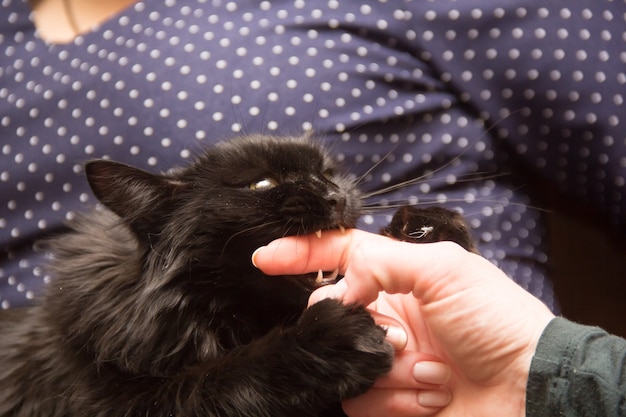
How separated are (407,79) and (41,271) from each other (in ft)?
3.76

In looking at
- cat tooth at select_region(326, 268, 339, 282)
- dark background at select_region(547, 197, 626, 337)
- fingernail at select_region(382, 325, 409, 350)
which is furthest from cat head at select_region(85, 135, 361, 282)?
dark background at select_region(547, 197, 626, 337)

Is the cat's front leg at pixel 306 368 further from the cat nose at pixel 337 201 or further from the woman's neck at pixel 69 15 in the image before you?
the woman's neck at pixel 69 15

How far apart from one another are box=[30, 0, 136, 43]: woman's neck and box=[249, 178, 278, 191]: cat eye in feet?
3.09

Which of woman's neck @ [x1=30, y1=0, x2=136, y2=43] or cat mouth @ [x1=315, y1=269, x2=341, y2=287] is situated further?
woman's neck @ [x1=30, y1=0, x2=136, y2=43]

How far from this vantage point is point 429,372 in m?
1.06

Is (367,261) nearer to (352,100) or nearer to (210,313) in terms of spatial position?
(210,313)

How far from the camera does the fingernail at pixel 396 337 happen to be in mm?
1054

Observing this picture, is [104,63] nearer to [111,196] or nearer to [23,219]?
[23,219]

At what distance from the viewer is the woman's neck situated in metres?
1.78

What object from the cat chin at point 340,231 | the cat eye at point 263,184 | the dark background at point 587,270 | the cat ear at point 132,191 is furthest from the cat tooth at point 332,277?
the dark background at point 587,270

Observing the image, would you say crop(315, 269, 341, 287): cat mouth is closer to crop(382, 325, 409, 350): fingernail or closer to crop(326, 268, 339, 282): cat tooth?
crop(326, 268, 339, 282): cat tooth

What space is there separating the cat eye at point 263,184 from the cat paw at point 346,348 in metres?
0.29

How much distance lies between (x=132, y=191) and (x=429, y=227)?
0.61 meters

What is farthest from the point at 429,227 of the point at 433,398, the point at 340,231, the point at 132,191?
the point at 132,191
